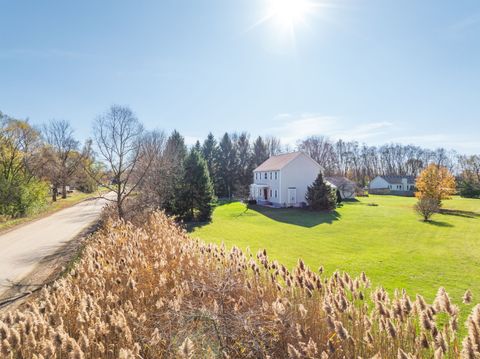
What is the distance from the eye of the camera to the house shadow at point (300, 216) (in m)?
28.0

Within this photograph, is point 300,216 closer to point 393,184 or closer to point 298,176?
point 298,176

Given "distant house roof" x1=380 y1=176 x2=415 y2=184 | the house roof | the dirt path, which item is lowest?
the dirt path

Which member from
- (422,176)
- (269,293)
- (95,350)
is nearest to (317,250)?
(269,293)

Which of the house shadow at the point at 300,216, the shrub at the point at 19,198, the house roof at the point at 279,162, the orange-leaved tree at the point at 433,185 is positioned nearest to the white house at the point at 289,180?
the house roof at the point at 279,162

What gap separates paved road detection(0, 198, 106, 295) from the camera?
10.7 metres

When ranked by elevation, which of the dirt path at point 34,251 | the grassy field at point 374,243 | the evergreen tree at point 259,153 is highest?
the evergreen tree at point 259,153

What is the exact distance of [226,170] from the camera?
5738 cm

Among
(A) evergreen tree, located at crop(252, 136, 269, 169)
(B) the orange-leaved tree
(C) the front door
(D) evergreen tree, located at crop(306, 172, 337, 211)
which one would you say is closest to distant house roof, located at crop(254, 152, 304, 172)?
(C) the front door

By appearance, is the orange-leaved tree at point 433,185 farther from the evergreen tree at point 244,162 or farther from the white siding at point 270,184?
the evergreen tree at point 244,162

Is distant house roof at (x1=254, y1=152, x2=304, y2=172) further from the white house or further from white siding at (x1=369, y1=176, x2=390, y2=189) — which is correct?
white siding at (x1=369, y1=176, x2=390, y2=189)

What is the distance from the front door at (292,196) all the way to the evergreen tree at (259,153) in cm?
2111

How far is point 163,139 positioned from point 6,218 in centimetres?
3077

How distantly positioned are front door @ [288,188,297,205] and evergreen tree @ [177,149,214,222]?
15548 millimetres

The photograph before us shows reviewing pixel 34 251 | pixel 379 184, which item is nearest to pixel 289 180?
pixel 34 251
